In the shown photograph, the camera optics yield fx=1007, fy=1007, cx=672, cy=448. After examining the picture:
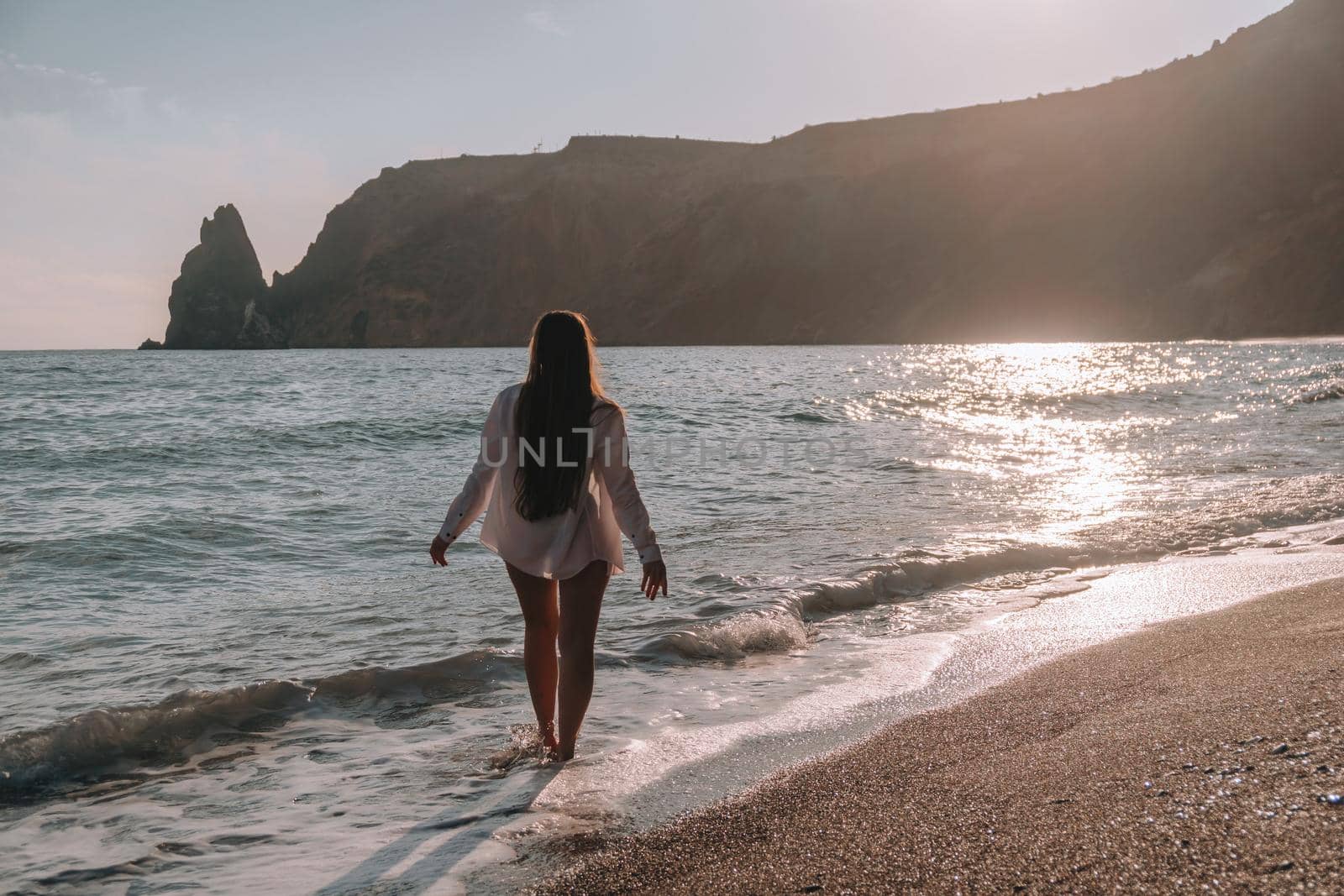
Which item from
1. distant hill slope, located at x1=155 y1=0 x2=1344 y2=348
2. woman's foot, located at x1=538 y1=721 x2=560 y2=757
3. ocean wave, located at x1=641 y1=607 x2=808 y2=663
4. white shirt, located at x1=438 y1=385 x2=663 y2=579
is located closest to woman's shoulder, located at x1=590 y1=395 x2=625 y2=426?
white shirt, located at x1=438 y1=385 x2=663 y2=579

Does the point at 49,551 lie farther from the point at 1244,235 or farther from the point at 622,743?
the point at 1244,235

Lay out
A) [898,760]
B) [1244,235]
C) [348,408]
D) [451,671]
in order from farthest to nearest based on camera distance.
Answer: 1. [1244,235]
2. [348,408]
3. [451,671]
4. [898,760]

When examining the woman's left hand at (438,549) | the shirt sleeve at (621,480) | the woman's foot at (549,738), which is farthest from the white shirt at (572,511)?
the woman's foot at (549,738)

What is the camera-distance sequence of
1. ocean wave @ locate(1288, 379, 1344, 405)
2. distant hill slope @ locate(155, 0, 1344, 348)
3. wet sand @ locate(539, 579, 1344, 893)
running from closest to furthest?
wet sand @ locate(539, 579, 1344, 893) → ocean wave @ locate(1288, 379, 1344, 405) → distant hill slope @ locate(155, 0, 1344, 348)

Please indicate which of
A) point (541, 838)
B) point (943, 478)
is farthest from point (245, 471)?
point (541, 838)

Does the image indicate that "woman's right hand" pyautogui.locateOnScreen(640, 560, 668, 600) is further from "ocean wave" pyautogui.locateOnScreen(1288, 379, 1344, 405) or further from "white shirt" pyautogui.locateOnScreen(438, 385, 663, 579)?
"ocean wave" pyautogui.locateOnScreen(1288, 379, 1344, 405)

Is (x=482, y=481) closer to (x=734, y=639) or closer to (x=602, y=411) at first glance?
(x=602, y=411)

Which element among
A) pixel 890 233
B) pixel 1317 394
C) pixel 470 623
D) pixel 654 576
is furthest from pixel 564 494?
pixel 890 233

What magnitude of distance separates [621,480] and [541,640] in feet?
2.23

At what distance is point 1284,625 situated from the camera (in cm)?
452

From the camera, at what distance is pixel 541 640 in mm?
3727

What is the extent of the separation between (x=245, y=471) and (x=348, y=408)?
1000 centimetres

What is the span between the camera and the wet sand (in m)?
2.29

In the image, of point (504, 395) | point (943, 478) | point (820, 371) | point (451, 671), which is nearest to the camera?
point (504, 395)
